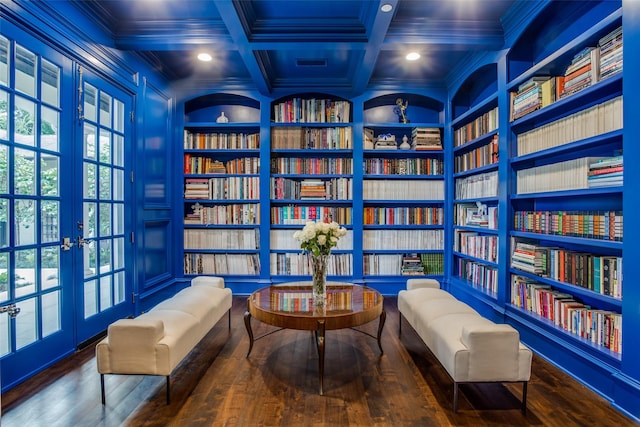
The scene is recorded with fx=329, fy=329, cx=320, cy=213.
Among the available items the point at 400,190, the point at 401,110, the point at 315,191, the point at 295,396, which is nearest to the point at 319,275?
the point at 295,396

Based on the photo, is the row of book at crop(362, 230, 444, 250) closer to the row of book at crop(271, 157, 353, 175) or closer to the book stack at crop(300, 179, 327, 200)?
the book stack at crop(300, 179, 327, 200)

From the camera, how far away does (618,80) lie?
199 centimetres

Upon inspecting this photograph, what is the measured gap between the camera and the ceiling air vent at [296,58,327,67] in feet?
12.0

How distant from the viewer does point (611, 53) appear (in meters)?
2.05

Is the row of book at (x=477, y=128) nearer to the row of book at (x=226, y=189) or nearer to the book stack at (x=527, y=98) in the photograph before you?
the book stack at (x=527, y=98)

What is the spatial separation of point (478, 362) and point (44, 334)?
295 centimetres

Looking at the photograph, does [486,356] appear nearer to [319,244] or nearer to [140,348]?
[319,244]

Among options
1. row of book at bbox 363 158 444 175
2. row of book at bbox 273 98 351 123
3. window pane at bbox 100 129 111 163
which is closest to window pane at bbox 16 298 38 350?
window pane at bbox 100 129 111 163

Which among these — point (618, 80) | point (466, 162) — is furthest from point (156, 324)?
point (466, 162)

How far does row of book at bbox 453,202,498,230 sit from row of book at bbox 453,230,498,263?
120mm

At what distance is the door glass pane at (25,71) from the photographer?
2195 millimetres

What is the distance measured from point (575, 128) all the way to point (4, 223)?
3881 mm

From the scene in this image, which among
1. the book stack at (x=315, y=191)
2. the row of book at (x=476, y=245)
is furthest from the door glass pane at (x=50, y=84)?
the row of book at (x=476, y=245)

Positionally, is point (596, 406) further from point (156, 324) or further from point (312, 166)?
point (312, 166)
